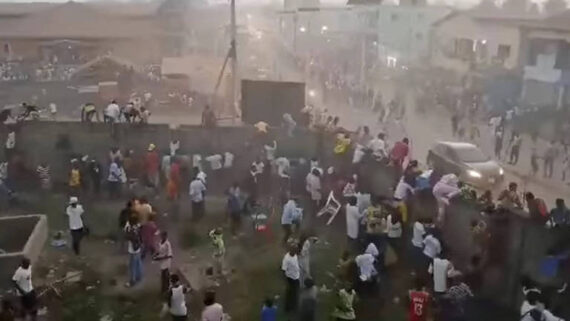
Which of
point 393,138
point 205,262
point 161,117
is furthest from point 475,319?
point 161,117

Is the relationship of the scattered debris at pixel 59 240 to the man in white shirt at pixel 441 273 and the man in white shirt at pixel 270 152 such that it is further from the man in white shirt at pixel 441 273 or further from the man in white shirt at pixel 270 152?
the man in white shirt at pixel 441 273

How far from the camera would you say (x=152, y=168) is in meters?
15.4

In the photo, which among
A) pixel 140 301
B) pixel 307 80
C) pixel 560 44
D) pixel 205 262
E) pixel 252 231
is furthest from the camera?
pixel 307 80

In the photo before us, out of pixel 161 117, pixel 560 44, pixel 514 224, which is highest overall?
pixel 560 44

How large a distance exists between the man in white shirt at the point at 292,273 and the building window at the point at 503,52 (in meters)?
18.2

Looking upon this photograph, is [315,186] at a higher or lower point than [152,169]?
higher

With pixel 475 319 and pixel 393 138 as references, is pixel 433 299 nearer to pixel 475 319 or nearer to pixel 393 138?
pixel 475 319

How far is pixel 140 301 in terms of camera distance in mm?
10227

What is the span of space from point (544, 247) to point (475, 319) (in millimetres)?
1417

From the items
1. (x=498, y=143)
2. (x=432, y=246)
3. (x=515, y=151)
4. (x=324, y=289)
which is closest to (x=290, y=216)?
(x=324, y=289)

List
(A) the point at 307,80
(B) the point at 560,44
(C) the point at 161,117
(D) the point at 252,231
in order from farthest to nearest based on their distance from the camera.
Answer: (A) the point at 307,80, (C) the point at 161,117, (B) the point at 560,44, (D) the point at 252,231

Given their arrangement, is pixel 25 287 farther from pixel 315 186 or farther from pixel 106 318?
pixel 315 186

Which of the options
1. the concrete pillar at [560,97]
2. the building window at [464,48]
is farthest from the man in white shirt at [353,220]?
the building window at [464,48]

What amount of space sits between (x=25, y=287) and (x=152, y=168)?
670 cm
